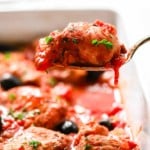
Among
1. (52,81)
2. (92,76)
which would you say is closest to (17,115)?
(52,81)

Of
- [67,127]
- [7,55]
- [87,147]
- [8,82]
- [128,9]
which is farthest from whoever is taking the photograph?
[7,55]

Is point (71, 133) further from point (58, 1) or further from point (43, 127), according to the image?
point (58, 1)

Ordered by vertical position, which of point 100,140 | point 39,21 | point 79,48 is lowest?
point 100,140

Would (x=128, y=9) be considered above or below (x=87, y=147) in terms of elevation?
above

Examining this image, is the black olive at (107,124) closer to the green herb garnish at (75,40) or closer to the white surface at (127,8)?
the white surface at (127,8)

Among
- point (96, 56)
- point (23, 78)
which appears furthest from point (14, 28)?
point (96, 56)

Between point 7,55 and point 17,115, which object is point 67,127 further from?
point 7,55

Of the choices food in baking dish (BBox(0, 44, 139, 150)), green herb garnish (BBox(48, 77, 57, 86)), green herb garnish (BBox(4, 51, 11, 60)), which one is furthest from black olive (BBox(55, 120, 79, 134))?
green herb garnish (BBox(4, 51, 11, 60))

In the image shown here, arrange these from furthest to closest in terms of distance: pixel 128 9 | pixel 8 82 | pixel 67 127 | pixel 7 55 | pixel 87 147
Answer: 1. pixel 7 55
2. pixel 128 9
3. pixel 8 82
4. pixel 67 127
5. pixel 87 147
